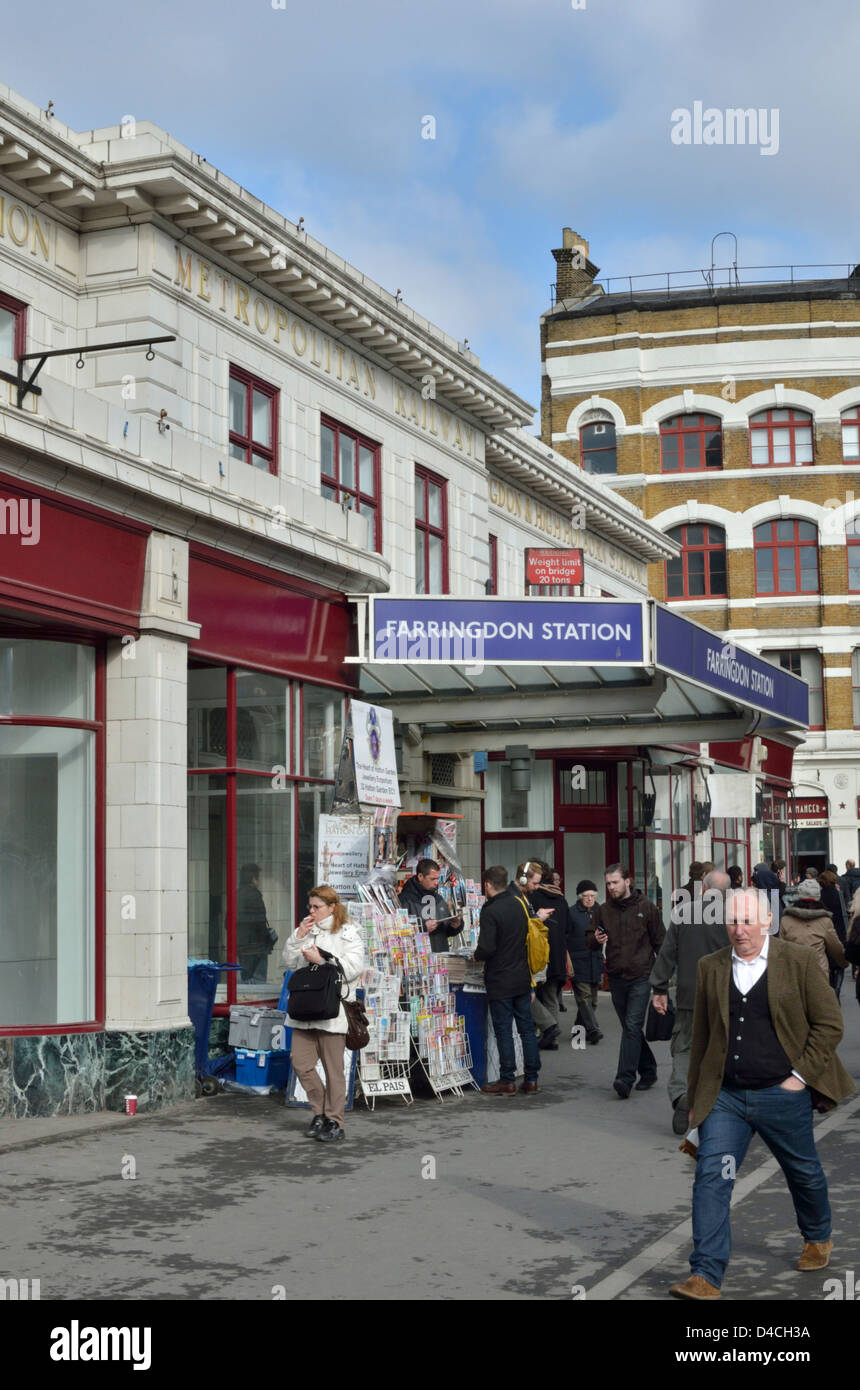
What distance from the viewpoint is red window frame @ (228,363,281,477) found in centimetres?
1653

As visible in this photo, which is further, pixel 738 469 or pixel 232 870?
pixel 738 469

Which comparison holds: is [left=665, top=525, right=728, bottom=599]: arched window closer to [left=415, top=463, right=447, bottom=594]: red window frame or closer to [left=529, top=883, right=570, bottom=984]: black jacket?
[left=415, top=463, right=447, bottom=594]: red window frame

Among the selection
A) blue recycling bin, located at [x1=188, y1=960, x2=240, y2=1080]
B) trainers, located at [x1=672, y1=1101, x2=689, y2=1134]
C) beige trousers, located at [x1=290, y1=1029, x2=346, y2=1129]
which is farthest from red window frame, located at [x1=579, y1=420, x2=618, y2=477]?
beige trousers, located at [x1=290, y1=1029, x2=346, y2=1129]

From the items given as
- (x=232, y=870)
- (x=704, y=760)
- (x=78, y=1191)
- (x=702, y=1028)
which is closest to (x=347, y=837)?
(x=232, y=870)

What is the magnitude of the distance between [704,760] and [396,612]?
51.2 ft

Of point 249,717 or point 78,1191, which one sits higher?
point 249,717

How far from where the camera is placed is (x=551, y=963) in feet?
53.3

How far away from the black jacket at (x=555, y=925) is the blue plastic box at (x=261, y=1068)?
3891 millimetres

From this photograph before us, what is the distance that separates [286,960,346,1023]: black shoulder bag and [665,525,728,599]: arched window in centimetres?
3764

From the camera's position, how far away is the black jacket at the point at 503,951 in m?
13.1

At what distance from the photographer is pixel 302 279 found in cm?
1688

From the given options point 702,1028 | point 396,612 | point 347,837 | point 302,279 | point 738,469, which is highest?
point 738,469
